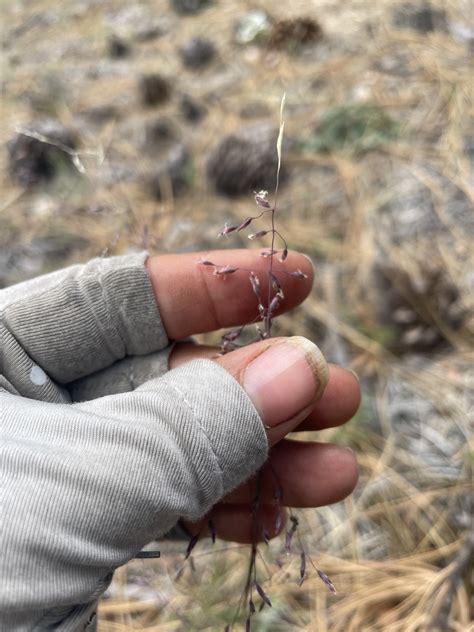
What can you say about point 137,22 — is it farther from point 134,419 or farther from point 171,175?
point 134,419

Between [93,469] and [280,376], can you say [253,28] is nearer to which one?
[280,376]

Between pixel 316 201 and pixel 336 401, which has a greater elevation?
pixel 336 401

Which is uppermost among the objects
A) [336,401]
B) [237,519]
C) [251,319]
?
[251,319]

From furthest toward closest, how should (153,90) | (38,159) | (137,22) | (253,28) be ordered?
(137,22)
(253,28)
(153,90)
(38,159)

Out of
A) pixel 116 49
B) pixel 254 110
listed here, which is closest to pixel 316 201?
pixel 254 110

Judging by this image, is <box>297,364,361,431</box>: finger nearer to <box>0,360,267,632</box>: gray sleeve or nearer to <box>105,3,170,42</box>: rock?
<box>0,360,267,632</box>: gray sleeve

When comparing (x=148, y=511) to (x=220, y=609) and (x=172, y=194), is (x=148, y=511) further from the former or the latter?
(x=172, y=194)

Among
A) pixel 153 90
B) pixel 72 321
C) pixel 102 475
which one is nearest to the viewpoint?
pixel 102 475

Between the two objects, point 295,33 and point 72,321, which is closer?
point 72,321
